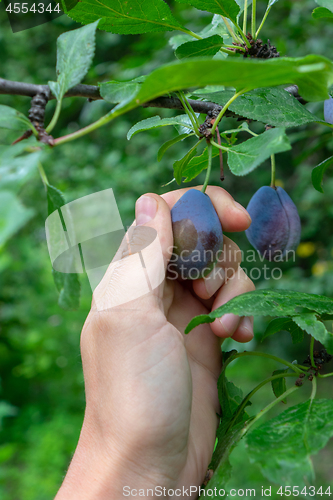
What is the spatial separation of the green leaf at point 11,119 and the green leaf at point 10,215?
0.18 metres

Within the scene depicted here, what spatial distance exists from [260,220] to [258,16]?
1629mm

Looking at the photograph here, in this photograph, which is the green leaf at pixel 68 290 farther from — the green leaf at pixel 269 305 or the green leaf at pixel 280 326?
the green leaf at pixel 280 326

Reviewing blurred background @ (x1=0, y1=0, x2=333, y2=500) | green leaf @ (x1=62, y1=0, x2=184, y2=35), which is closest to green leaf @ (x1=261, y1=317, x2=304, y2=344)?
green leaf @ (x1=62, y1=0, x2=184, y2=35)

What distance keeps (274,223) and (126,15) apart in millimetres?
501

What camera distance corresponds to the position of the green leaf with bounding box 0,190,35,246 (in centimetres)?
27

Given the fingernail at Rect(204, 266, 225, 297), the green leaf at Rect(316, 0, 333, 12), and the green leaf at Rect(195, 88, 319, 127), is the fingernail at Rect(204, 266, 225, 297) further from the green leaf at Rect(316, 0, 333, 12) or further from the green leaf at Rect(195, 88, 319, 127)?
the green leaf at Rect(316, 0, 333, 12)

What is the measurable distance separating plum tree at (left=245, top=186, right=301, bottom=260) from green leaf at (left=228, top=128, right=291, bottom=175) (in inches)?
13.9

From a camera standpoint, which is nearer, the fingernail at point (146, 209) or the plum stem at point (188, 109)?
the plum stem at point (188, 109)

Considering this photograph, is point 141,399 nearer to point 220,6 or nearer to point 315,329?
point 315,329

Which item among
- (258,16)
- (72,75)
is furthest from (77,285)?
(258,16)

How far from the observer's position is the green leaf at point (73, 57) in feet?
1.54

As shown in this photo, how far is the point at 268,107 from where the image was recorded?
23.4 inches

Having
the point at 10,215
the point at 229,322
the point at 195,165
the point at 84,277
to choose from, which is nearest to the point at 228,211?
the point at 195,165

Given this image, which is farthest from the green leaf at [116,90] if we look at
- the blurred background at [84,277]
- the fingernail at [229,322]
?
the blurred background at [84,277]
